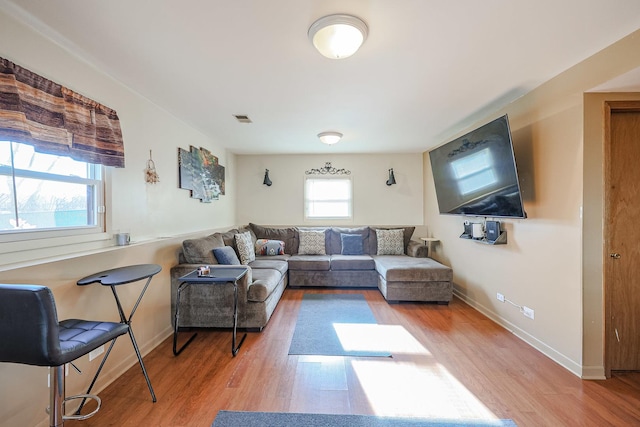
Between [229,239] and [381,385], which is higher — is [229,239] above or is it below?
above

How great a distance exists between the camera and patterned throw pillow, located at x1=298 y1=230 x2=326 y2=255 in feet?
15.3

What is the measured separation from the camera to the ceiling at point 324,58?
1.42m

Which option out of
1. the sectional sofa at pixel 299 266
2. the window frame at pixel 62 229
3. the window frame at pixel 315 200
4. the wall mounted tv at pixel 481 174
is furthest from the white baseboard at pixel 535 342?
the window frame at pixel 62 229

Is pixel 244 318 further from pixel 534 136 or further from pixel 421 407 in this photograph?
pixel 534 136

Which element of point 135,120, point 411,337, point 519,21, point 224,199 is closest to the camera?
point 519,21

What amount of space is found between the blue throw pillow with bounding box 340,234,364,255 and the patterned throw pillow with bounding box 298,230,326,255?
38cm

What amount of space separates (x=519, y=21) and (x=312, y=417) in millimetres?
2665

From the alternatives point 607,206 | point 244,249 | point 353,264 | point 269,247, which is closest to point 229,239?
point 244,249

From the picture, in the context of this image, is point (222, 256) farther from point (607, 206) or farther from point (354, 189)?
point (607, 206)

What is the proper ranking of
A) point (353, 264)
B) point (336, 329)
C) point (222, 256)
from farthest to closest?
point (353, 264) → point (222, 256) → point (336, 329)

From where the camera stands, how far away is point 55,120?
164 centimetres

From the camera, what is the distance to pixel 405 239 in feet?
15.8

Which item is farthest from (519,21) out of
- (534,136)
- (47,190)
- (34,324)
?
(47,190)

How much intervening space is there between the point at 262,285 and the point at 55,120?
2.07 meters
